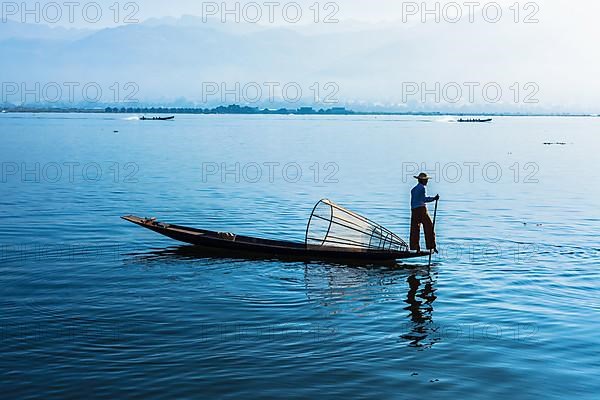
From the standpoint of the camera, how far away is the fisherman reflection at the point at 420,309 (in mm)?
14531

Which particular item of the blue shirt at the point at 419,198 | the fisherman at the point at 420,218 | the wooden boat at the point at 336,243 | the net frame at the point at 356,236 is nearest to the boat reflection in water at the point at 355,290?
the wooden boat at the point at 336,243

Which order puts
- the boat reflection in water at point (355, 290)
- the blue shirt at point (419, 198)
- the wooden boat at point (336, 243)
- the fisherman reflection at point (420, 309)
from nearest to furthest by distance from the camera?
the fisherman reflection at point (420, 309) < the boat reflection in water at point (355, 290) < the wooden boat at point (336, 243) < the blue shirt at point (419, 198)

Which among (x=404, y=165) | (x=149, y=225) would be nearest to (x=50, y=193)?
(x=149, y=225)

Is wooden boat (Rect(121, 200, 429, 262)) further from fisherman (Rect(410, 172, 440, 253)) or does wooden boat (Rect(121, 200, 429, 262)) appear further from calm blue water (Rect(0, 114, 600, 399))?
calm blue water (Rect(0, 114, 600, 399))

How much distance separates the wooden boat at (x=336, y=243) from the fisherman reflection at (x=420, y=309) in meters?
1.52

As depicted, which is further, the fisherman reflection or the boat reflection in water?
the boat reflection in water

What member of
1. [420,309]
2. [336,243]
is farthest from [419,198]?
[420,309]

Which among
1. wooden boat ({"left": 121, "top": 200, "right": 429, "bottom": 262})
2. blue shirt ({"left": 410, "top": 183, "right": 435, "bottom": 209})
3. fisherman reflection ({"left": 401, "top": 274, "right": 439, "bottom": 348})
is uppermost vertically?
blue shirt ({"left": 410, "top": 183, "right": 435, "bottom": 209})

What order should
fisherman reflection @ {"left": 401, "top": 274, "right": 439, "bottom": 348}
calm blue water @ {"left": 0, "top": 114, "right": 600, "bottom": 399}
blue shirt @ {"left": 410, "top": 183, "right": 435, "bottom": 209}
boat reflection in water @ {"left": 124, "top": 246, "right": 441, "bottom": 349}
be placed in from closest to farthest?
calm blue water @ {"left": 0, "top": 114, "right": 600, "bottom": 399} < fisherman reflection @ {"left": 401, "top": 274, "right": 439, "bottom": 348} < boat reflection in water @ {"left": 124, "top": 246, "right": 441, "bottom": 349} < blue shirt @ {"left": 410, "top": 183, "right": 435, "bottom": 209}

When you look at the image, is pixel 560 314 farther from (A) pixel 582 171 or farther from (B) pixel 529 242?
(A) pixel 582 171

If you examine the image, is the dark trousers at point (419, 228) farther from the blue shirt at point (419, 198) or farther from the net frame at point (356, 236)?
the net frame at point (356, 236)

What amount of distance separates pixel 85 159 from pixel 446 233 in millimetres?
46364

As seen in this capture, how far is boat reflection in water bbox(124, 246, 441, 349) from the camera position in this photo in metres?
15.0

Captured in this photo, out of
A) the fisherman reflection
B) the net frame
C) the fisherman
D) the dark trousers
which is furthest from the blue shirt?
the fisherman reflection
